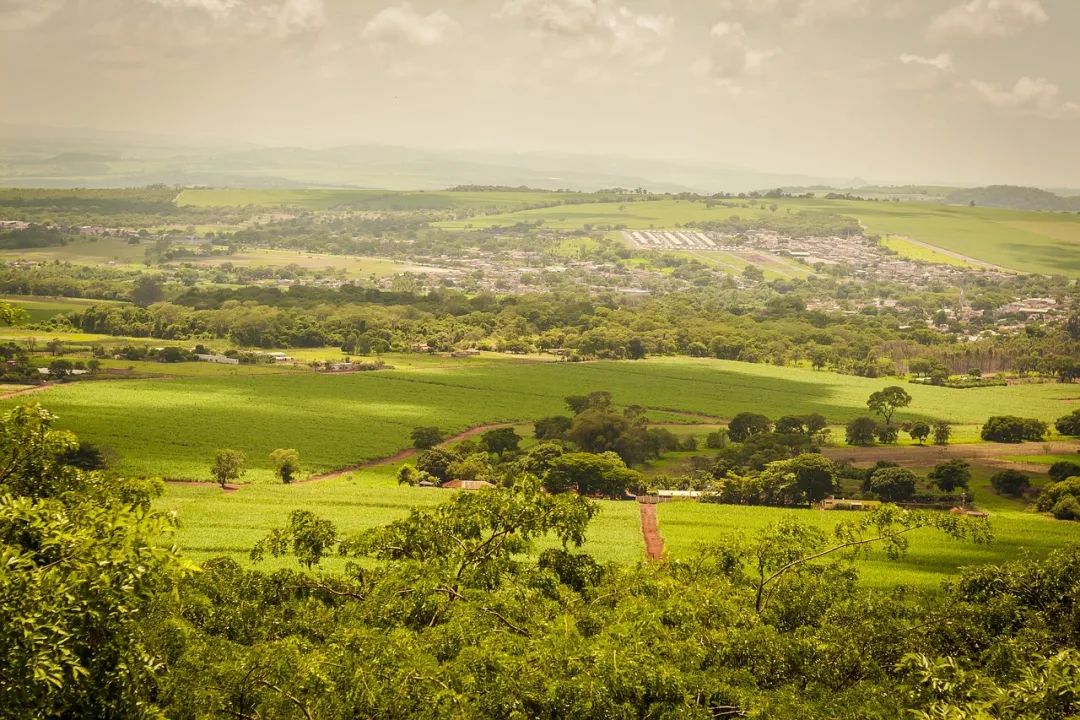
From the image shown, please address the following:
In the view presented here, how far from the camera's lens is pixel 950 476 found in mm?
48125

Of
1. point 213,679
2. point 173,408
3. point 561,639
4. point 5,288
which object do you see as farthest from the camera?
point 5,288

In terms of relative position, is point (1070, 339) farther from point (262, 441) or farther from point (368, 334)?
point (262, 441)

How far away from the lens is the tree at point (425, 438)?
57594mm

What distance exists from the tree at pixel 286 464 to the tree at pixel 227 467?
196 centimetres

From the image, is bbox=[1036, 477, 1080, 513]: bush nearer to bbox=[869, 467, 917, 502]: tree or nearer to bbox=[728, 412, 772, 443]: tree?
bbox=[869, 467, 917, 502]: tree

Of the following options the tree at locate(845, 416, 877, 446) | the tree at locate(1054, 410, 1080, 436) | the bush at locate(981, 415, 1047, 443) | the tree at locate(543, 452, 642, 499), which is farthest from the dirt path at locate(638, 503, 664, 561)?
the tree at locate(1054, 410, 1080, 436)

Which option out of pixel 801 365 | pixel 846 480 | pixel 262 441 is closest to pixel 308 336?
pixel 262 441

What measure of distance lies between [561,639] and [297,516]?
7.55 meters

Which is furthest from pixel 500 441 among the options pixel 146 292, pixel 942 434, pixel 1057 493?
pixel 146 292

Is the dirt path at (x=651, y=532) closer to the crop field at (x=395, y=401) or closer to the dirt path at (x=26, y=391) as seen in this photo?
the crop field at (x=395, y=401)

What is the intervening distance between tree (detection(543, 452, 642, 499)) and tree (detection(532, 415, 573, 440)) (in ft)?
29.1

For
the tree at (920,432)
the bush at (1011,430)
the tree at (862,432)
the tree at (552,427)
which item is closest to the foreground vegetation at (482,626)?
→ the tree at (552,427)

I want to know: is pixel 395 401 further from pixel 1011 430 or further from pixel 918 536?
pixel 1011 430

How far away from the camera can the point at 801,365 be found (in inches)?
3615
